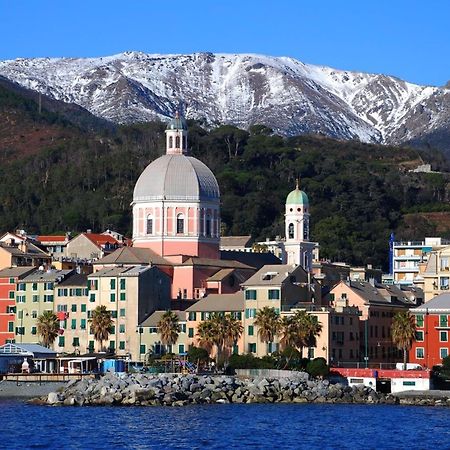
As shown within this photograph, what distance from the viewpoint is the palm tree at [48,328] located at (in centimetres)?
13250

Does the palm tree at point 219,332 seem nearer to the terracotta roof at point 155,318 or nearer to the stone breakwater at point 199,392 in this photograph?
the terracotta roof at point 155,318

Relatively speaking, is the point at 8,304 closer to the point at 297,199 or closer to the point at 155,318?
the point at 155,318

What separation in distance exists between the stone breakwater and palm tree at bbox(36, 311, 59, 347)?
22.6 meters

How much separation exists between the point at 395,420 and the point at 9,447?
24.8 meters

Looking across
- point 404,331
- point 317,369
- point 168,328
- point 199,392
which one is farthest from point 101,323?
point 199,392

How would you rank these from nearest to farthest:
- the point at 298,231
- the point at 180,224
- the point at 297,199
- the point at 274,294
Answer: the point at 274,294, the point at 180,224, the point at 297,199, the point at 298,231

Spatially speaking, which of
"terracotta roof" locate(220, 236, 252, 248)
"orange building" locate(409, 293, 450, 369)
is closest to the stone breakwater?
"orange building" locate(409, 293, 450, 369)

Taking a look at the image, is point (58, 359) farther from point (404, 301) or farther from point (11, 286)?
point (404, 301)

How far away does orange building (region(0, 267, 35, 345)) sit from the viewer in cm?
13900

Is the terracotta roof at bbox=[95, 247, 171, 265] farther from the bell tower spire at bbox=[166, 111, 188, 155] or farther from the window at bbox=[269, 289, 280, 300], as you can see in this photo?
the window at bbox=[269, 289, 280, 300]

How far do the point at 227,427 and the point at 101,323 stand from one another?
44.0 m

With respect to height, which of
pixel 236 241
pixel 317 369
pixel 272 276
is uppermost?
pixel 236 241

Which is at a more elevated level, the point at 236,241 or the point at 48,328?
the point at 236,241

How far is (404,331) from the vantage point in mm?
120438
